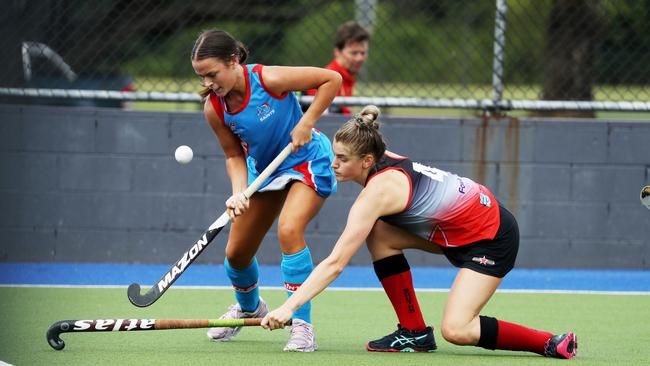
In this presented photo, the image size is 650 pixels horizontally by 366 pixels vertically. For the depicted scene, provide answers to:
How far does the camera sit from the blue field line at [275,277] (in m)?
7.30

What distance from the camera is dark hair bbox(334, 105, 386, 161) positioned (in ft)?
15.4

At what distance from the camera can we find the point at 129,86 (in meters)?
8.73

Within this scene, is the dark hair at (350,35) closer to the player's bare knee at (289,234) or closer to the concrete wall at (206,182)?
the concrete wall at (206,182)

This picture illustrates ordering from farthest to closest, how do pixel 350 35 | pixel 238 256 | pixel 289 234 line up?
pixel 350 35 → pixel 238 256 → pixel 289 234

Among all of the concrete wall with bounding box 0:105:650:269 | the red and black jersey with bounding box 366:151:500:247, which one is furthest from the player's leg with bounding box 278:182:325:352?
the concrete wall with bounding box 0:105:650:269

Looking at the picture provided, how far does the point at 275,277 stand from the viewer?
7633 mm

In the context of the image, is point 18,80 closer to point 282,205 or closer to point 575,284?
point 282,205

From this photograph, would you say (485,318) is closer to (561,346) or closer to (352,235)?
(561,346)

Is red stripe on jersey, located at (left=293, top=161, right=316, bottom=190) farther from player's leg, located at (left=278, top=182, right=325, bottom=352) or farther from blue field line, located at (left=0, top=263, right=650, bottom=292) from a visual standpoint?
blue field line, located at (left=0, top=263, right=650, bottom=292)

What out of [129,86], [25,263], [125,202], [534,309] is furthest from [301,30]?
[534,309]

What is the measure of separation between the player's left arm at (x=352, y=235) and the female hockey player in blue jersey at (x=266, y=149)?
433 mm

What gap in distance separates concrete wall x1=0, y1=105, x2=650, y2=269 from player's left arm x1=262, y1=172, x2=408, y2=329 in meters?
3.25

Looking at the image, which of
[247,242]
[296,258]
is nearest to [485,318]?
[296,258]

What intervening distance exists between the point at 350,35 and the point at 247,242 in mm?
2743
